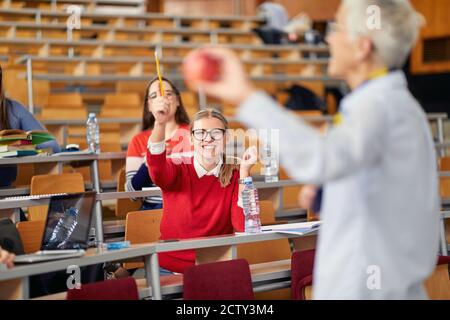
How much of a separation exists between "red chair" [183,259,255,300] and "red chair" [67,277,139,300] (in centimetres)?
18

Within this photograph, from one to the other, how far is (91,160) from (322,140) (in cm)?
283

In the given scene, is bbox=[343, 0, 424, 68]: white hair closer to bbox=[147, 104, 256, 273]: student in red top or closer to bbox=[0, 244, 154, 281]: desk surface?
bbox=[0, 244, 154, 281]: desk surface

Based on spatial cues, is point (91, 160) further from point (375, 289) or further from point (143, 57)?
point (143, 57)

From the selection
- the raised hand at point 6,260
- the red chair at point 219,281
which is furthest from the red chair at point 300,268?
the raised hand at point 6,260

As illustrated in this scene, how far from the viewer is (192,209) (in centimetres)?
293

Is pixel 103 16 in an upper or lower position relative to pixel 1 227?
upper

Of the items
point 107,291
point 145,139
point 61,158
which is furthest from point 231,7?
point 107,291

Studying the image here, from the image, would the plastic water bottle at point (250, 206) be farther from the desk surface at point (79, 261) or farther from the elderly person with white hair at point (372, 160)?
the elderly person with white hair at point (372, 160)

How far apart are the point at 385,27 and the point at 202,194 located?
1531 mm

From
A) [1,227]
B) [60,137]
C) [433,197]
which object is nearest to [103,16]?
[60,137]

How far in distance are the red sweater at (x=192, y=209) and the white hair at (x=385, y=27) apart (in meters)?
1.41

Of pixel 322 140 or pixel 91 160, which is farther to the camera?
pixel 91 160

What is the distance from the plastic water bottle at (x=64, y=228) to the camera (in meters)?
2.36

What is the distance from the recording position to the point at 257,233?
2.67m
